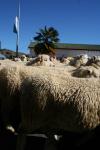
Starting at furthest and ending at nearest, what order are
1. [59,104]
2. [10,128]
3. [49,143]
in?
1. [10,128]
2. [49,143]
3. [59,104]

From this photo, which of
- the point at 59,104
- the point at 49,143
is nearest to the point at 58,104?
the point at 59,104

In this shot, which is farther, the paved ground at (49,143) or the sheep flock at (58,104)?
the paved ground at (49,143)

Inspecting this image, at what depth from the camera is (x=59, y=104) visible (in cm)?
641

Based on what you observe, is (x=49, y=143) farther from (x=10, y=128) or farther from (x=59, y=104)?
(x=10, y=128)

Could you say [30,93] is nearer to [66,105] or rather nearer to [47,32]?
[66,105]

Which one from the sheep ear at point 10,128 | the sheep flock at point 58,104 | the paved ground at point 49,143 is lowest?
the paved ground at point 49,143

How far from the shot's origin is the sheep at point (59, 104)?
626 centimetres

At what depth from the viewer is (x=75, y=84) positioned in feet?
21.7

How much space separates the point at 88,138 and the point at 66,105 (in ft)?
2.11

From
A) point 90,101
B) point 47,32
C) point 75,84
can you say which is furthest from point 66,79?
point 47,32

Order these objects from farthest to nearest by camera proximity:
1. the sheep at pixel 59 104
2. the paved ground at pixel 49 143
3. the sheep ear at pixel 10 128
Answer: the sheep ear at pixel 10 128, the paved ground at pixel 49 143, the sheep at pixel 59 104

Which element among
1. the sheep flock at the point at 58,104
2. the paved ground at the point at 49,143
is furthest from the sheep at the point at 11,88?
the sheep flock at the point at 58,104

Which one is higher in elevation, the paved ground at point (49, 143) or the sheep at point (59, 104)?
the sheep at point (59, 104)

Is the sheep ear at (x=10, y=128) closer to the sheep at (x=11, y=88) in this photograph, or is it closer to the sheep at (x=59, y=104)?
the sheep at (x=11, y=88)
